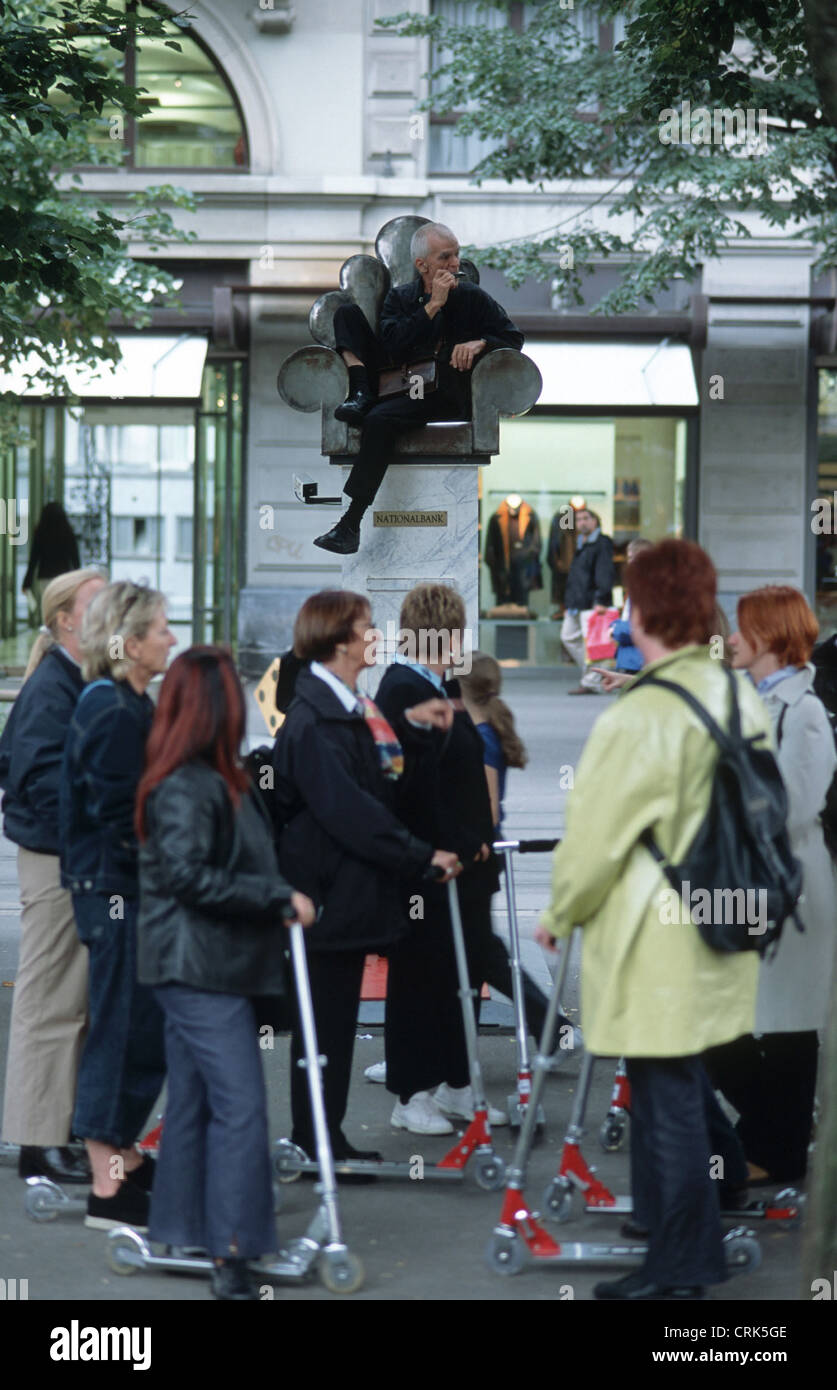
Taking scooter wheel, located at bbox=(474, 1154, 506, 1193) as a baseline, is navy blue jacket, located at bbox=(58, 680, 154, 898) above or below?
above

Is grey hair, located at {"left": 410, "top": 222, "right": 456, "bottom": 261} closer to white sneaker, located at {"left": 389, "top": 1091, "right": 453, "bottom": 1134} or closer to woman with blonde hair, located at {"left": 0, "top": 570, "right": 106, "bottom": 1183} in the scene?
woman with blonde hair, located at {"left": 0, "top": 570, "right": 106, "bottom": 1183}

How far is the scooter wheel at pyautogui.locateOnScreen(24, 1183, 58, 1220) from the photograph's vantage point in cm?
515

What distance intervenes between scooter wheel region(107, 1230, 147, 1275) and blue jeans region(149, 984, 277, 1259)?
0.11 meters

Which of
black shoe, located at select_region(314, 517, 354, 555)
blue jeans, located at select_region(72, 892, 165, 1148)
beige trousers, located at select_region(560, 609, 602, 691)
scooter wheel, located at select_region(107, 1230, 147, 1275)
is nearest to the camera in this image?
Answer: scooter wheel, located at select_region(107, 1230, 147, 1275)

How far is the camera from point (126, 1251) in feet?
15.4

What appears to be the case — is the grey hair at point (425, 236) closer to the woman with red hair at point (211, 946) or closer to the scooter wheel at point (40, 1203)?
the woman with red hair at point (211, 946)

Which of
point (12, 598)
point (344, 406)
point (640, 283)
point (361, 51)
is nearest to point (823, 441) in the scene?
point (640, 283)

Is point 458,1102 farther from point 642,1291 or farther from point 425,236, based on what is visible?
point 425,236

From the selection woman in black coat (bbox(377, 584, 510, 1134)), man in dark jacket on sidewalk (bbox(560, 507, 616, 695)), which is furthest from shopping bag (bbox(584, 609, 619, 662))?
woman in black coat (bbox(377, 584, 510, 1134))

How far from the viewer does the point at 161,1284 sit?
4668 millimetres

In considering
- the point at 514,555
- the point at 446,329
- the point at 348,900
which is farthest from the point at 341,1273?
the point at 514,555

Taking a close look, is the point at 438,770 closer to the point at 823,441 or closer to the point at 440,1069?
the point at 440,1069

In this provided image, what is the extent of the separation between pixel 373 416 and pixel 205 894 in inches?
152

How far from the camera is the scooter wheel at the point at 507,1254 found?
Answer: 4719mm
